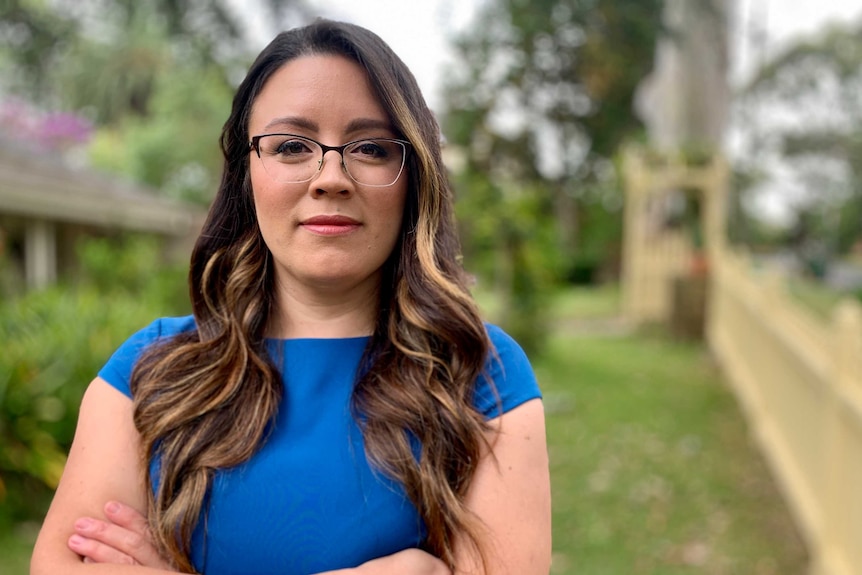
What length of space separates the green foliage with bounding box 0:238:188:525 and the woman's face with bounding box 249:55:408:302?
4139mm

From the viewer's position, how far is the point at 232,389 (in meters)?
1.53

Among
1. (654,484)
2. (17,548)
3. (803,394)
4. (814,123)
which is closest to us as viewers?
(17,548)

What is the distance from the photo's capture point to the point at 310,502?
4.72ft

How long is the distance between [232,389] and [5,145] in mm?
10318

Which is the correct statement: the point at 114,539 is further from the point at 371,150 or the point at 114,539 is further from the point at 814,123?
the point at 814,123

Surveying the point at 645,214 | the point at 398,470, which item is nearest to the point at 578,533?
the point at 398,470

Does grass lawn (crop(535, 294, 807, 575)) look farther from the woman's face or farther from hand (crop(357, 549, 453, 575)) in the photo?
the woman's face

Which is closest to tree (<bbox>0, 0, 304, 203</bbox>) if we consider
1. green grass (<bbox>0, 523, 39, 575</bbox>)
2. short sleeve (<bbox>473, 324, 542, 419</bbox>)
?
green grass (<bbox>0, 523, 39, 575</bbox>)

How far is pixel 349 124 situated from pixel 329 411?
51cm

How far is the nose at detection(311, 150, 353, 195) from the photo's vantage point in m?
1.45

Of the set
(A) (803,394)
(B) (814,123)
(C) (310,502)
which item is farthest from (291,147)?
(B) (814,123)

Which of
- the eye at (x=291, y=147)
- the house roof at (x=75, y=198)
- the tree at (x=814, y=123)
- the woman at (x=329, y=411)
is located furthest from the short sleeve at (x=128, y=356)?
the tree at (x=814, y=123)

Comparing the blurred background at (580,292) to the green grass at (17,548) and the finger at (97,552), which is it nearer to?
the green grass at (17,548)

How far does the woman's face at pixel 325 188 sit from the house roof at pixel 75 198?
27.4ft
